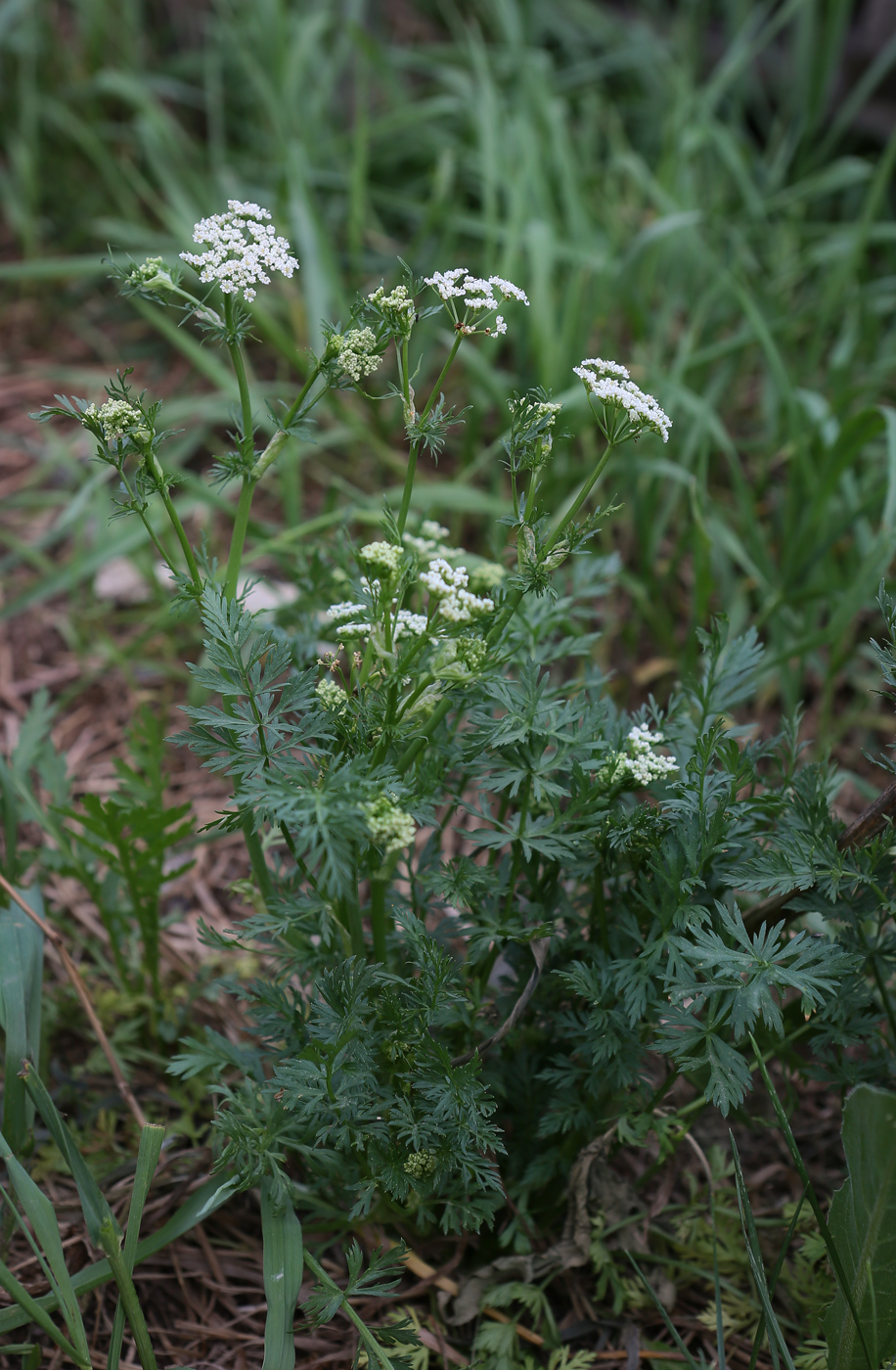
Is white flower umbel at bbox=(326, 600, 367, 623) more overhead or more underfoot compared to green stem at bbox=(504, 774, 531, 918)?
more overhead

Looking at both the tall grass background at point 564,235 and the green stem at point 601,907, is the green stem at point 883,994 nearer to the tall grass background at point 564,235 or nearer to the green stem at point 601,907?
the green stem at point 601,907

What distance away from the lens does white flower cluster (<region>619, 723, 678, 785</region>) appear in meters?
1.26

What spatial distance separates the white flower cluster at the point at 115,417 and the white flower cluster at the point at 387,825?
0.53m

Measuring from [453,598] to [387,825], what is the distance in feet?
0.87

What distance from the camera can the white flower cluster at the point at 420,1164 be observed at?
123 centimetres

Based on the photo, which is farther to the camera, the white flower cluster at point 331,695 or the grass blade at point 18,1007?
the grass blade at point 18,1007

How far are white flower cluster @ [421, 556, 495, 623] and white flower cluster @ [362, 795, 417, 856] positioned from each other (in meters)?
0.22

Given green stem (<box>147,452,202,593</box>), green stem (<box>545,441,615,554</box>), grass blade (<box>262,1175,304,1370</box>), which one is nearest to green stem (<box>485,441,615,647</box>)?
green stem (<box>545,441,615,554</box>)

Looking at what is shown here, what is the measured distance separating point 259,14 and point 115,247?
95 centimetres

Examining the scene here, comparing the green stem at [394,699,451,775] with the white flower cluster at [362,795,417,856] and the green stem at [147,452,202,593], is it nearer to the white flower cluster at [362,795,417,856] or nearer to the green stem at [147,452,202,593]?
the white flower cluster at [362,795,417,856]

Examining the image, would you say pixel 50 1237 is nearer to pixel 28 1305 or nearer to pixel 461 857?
pixel 28 1305

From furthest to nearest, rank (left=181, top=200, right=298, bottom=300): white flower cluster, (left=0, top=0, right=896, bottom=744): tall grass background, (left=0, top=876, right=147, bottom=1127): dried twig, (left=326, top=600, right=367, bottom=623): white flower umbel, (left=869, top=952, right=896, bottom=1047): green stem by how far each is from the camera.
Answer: (left=0, top=0, right=896, bottom=744): tall grass background → (left=0, top=876, right=147, bottom=1127): dried twig → (left=869, top=952, right=896, bottom=1047): green stem → (left=326, top=600, right=367, bottom=623): white flower umbel → (left=181, top=200, right=298, bottom=300): white flower cluster

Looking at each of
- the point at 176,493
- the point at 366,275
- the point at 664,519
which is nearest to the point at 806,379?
the point at 664,519

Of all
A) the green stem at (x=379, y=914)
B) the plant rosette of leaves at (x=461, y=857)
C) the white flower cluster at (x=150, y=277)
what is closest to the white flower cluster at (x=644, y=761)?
the plant rosette of leaves at (x=461, y=857)
